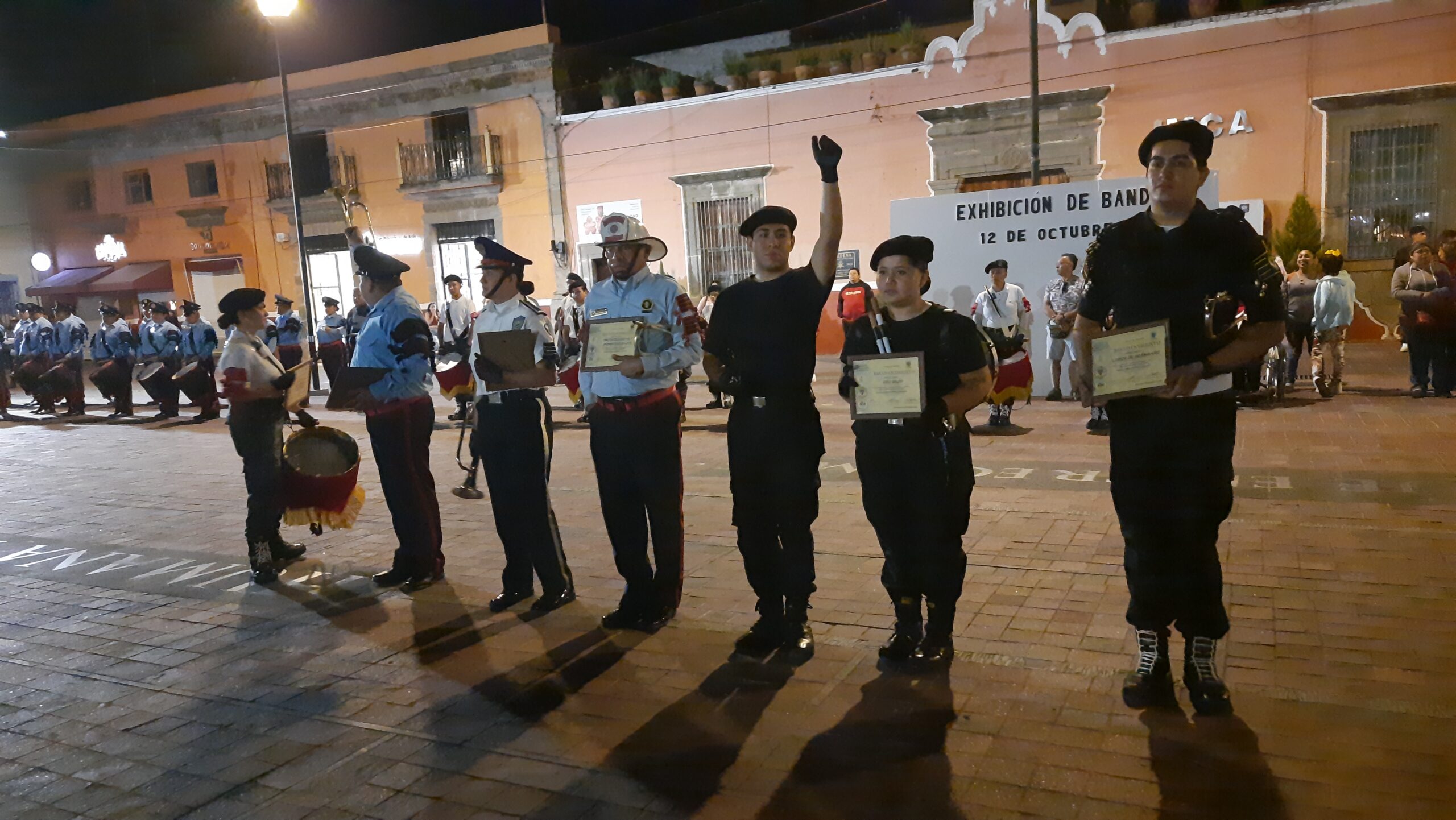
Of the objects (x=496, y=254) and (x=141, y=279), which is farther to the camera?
(x=141, y=279)

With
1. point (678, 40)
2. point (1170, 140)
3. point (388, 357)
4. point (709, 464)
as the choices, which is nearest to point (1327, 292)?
point (709, 464)

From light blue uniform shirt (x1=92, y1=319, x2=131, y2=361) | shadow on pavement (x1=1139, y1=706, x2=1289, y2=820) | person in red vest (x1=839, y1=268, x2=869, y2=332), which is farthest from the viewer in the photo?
light blue uniform shirt (x1=92, y1=319, x2=131, y2=361)

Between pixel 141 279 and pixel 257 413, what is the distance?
29.1 m

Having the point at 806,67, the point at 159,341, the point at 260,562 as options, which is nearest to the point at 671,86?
the point at 806,67

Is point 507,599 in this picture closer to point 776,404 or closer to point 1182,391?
point 776,404

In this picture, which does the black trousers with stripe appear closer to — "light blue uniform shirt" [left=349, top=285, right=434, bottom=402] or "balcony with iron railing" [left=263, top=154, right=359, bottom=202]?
"light blue uniform shirt" [left=349, top=285, right=434, bottom=402]

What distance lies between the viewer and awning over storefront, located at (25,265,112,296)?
32781 millimetres

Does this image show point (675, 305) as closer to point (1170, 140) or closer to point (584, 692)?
point (584, 692)

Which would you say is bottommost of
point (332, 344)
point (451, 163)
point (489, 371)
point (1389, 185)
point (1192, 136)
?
point (332, 344)

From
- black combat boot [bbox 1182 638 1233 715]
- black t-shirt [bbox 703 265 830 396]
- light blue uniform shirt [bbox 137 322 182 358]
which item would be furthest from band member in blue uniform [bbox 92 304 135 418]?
black combat boot [bbox 1182 638 1233 715]

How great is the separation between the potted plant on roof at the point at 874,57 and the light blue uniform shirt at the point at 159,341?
13859 mm

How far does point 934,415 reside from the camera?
13.6 feet

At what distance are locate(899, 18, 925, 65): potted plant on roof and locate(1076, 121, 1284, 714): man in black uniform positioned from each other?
1734cm

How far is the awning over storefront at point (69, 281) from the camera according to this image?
32.8 m
